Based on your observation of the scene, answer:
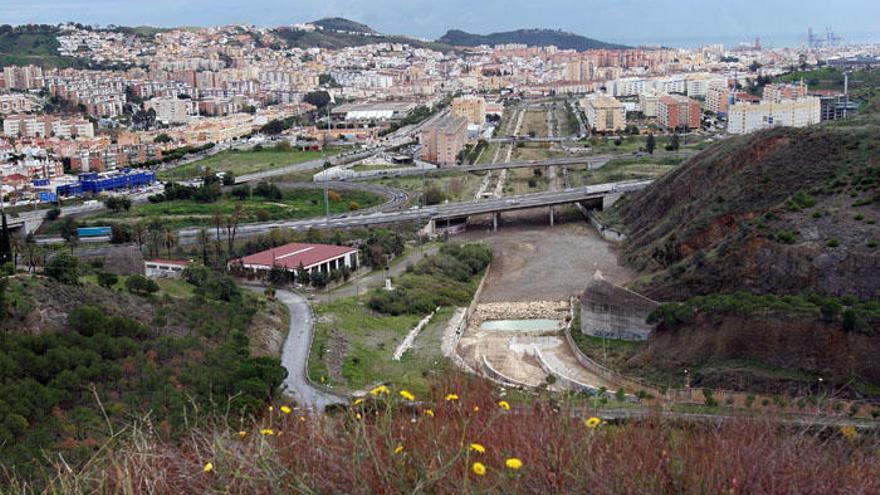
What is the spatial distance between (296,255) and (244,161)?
2377cm

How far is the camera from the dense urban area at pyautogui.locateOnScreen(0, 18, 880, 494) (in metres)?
4.68

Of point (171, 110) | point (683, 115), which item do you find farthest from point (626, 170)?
point (171, 110)

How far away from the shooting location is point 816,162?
19.5 m

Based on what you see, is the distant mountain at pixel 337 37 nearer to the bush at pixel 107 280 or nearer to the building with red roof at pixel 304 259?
the building with red roof at pixel 304 259

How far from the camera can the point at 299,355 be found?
534 inches

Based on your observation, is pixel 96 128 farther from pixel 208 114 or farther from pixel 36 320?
pixel 36 320

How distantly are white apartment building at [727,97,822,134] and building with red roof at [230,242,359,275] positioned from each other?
29.3m

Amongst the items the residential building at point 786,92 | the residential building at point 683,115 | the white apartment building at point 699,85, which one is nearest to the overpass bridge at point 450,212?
the residential building at point 683,115

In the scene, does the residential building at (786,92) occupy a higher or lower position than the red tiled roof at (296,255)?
higher

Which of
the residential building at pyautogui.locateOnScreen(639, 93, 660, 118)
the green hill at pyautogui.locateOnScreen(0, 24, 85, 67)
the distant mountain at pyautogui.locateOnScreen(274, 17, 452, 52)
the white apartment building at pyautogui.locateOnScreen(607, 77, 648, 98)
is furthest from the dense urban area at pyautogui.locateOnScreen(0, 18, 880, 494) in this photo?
the distant mountain at pyautogui.locateOnScreen(274, 17, 452, 52)

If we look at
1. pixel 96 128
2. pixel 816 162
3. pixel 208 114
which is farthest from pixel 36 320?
pixel 208 114

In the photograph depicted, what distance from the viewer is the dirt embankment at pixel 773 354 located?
11.5m

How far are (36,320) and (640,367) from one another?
8.40 meters

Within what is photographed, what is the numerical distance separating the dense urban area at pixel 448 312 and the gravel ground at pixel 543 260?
14 centimetres
